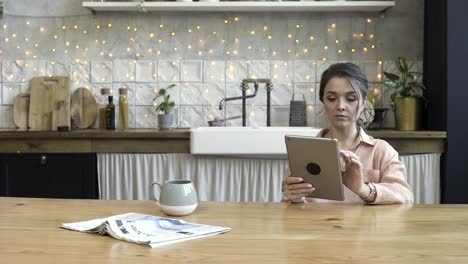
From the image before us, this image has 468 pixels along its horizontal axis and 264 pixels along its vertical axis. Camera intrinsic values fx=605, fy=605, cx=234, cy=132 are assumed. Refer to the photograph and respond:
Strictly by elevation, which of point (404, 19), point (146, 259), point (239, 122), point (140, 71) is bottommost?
point (146, 259)

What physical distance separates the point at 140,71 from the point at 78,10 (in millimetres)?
602

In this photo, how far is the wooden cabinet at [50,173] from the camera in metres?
3.57

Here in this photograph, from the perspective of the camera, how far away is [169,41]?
419 cm

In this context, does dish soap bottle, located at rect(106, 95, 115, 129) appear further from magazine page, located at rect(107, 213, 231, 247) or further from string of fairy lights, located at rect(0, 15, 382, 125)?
magazine page, located at rect(107, 213, 231, 247)

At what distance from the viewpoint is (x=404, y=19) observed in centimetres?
415

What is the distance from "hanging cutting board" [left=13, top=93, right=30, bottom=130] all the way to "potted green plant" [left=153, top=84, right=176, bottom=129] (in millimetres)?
870

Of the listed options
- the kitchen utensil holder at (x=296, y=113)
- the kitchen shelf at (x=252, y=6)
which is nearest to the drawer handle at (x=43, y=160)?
the kitchen shelf at (x=252, y=6)

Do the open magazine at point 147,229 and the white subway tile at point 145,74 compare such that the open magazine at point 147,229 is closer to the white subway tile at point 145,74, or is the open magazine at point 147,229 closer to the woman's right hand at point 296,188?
the woman's right hand at point 296,188

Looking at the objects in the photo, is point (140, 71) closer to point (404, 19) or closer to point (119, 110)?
point (119, 110)

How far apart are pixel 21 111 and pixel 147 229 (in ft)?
9.53

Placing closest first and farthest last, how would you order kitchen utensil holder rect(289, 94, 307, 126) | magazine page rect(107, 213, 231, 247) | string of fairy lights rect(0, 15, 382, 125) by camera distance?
magazine page rect(107, 213, 231, 247)
kitchen utensil holder rect(289, 94, 307, 126)
string of fairy lights rect(0, 15, 382, 125)

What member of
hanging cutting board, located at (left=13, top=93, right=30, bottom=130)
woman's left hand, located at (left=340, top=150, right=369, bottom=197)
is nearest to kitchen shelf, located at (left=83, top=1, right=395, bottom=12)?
hanging cutting board, located at (left=13, top=93, right=30, bottom=130)

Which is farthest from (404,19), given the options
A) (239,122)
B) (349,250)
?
(349,250)

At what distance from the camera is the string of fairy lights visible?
13.7ft
